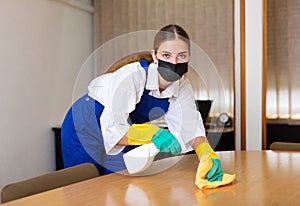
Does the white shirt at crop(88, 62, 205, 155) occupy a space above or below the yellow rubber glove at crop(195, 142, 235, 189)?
above

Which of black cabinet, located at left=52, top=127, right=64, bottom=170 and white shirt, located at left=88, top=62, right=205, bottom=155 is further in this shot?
black cabinet, located at left=52, top=127, right=64, bottom=170

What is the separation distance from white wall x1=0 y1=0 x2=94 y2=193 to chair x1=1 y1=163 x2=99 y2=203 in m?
1.67

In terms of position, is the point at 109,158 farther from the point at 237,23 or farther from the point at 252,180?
the point at 237,23

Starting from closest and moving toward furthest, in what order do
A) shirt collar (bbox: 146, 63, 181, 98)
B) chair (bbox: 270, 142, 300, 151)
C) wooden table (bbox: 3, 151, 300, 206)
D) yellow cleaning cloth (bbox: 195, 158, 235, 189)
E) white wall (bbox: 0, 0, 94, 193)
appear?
1. wooden table (bbox: 3, 151, 300, 206)
2. yellow cleaning cloth (bbox: 195, 158, 235, 189)
3. shirt collar (bbox: 146, 63, 181, 98)
4. chair (bbox: 270, 142, 300, 151)
5. white wall (bbox: 0, 0, 94, 193)

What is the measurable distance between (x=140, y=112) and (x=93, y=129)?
0.22 m

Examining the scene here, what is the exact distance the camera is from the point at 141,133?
4.24 feet

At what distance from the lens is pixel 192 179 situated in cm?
132

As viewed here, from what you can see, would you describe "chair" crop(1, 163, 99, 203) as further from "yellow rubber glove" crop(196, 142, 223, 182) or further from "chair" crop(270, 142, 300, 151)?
"chair" crop(270, 142, 300, 151)

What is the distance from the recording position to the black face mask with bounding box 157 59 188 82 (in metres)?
1.41

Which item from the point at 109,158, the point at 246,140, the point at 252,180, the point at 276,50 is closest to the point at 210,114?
the point at 246,140

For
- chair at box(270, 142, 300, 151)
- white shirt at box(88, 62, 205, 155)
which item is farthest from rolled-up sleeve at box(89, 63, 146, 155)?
chair at box(270, 142, 300, 151)

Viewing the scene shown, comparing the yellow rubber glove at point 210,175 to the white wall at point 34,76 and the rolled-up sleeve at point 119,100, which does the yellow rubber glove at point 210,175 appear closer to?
the rolled-up sleeve at point 119,100

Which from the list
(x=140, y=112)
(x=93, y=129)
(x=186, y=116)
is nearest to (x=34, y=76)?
(x=93, y=129)

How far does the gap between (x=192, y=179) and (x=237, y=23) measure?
6.69ft
